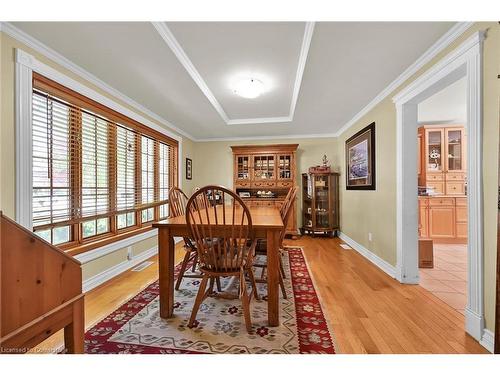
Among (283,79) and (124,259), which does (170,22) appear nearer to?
(283,79)

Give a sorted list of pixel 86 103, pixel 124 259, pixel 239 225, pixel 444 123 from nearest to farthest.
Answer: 1. pixel 239 225
2. pixel 86 103
3. pixel 124 259
4. pixel 444 123

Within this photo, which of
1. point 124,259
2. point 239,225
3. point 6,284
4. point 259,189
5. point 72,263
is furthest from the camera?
point 259,189

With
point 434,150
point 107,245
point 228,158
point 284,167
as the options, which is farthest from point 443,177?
point 107,245

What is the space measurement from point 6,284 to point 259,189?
166 inches

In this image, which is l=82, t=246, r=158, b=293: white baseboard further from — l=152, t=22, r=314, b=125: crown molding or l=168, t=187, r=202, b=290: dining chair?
l=152, t=22, r=314, b=125: crown molding

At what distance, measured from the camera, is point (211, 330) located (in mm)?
1542

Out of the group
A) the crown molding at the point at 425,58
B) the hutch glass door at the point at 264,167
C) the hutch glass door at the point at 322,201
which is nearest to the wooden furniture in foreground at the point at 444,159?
the hutch glass door at the point at 322,201

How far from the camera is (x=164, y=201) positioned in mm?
3676

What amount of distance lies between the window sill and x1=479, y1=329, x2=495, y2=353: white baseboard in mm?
3210

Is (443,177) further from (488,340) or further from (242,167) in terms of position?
(242,167)

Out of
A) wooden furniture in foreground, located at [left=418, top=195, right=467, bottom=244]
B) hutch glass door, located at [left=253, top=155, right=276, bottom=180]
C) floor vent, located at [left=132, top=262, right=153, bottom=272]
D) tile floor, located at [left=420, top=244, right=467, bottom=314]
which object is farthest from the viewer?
hutch glass door, located at [left=253, top=155, right=276, bottom=180]

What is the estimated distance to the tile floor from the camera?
6.65 ft

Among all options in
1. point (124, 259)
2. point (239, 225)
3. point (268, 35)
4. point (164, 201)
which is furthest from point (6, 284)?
point (164, 201)

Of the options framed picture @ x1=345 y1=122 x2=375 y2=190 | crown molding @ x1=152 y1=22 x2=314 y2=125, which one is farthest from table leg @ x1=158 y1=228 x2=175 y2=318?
framed picture @ x1=345 y1=122 x2=375 y2=190
